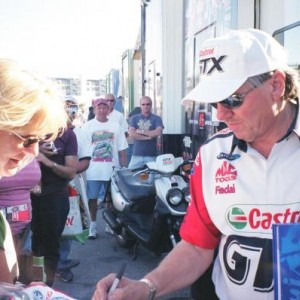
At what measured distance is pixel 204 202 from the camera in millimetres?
1761

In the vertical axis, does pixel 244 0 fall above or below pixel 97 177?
above

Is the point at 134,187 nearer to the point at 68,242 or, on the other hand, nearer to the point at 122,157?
the point at 68,242

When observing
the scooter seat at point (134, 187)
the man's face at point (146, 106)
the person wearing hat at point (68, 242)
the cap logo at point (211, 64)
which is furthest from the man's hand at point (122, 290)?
the man's face at point (146, 106)

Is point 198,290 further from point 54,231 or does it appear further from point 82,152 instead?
point 82,152

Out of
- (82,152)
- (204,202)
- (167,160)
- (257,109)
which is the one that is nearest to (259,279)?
(204,202)

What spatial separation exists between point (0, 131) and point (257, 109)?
0.87 meters

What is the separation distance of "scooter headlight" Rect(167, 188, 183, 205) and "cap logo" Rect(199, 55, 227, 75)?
251 cm

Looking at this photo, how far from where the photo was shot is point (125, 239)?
5.36m

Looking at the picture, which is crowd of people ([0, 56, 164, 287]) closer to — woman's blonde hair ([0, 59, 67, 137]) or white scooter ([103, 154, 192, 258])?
woman's blonde hair ([0, 59, 67, 137])

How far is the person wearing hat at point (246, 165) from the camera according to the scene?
1.57m

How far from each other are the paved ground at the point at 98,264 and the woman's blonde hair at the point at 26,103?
10.1 ft

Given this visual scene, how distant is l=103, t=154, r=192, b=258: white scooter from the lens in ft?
13.6

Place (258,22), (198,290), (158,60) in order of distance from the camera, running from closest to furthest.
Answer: (198,290), (258,22), (158,60)

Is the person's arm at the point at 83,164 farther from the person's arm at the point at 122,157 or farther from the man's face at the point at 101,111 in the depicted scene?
the person's arm at the point at 122,157
